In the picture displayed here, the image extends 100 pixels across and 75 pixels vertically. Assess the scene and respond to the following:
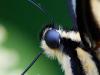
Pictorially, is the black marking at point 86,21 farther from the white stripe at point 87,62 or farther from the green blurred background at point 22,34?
the green blurred background at point 22,34

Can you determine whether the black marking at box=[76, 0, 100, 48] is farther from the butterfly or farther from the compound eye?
the compound eye

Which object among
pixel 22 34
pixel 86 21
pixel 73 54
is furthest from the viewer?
pixel 22 34

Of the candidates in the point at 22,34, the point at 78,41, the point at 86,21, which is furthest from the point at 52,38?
the point at 22,34

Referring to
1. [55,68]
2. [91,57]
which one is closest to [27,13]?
[55,68]

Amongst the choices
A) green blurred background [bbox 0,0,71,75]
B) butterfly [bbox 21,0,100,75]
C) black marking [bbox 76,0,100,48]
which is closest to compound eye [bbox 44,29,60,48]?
butterfly [bbox 21,0,100,75]

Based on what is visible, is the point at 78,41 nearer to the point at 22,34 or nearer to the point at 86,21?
the point at 86,21

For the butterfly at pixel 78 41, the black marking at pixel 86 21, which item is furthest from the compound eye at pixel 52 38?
the black marking at pixel 86 21

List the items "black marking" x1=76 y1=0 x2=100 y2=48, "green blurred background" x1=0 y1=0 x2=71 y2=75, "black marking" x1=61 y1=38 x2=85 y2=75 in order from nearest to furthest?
"black marking" x1=76 y1=0 x2=100 y2=48, "black marking" x1=61 y1=38 x2=85 y2=75, "green blurred background" x1=0 y1=0 x2=71 y2=75
